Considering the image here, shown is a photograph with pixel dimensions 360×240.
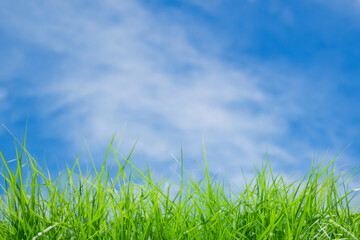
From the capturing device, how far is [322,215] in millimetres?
2455

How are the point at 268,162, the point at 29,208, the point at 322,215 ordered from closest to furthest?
the point at 29,208, the point at 322,215, the point at 268,162

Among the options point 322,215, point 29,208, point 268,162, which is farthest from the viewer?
point 268,162

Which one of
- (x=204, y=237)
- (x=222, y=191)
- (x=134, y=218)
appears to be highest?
(x=222, y=191)

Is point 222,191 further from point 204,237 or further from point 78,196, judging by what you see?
point 78,196

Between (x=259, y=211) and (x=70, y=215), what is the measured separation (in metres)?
1.05

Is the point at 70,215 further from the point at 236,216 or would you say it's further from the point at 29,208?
the point at 236,216

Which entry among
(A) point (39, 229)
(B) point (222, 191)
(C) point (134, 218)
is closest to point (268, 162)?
(B) point (222, 191)

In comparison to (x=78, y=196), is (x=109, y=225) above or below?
below

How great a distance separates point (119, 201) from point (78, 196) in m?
0.25

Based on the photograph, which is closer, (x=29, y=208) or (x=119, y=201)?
(x=29, y=208)

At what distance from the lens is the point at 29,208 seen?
2277 millimetres

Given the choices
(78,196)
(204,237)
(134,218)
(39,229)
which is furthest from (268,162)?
(39,229)

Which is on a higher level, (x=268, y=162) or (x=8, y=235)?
(x=268, y=162)

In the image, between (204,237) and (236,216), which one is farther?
(236,216)
